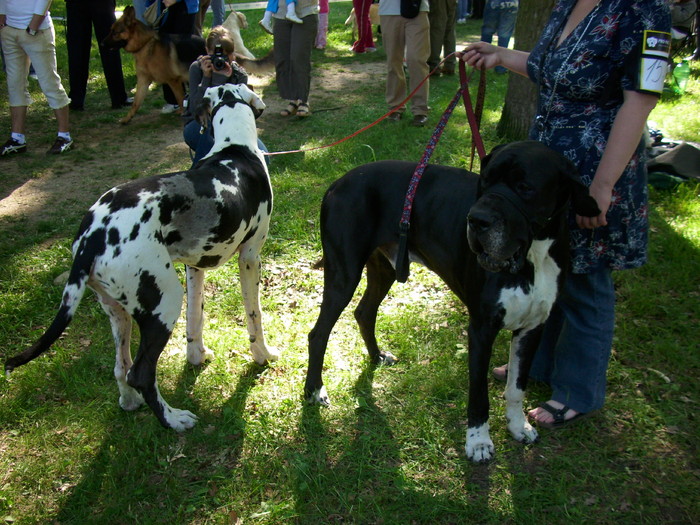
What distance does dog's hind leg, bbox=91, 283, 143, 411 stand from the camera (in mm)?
2957

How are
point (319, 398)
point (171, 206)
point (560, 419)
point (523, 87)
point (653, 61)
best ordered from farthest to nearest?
point (523, 87) → point (319, 398) → point (560, 419) → point (171, 206) → point (653, 61)

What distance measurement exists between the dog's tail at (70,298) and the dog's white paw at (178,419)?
780 millimetres

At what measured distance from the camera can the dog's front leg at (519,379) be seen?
9.14ft

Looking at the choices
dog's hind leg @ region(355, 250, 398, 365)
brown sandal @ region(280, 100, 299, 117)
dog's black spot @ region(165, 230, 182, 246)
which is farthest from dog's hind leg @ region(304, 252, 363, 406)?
brown sandal @ region(280, 100, 299, 117)

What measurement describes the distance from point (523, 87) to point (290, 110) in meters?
3.49

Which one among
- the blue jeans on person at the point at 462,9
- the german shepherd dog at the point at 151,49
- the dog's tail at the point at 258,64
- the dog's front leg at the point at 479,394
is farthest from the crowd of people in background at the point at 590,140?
the blue jeans on person at the point at 462,9

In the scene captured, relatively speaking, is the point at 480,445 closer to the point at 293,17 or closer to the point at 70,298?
the point at 70,298

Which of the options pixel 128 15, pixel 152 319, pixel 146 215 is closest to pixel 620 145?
pixel 146 215

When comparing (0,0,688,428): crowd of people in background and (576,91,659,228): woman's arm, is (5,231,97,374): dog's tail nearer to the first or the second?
(0,0,688,428): crowd of people in background

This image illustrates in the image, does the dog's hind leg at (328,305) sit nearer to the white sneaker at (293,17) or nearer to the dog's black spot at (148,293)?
the dog's black spot at (148,293)

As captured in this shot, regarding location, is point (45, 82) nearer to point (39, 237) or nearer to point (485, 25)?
point (39, 237)

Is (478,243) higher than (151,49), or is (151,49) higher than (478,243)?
(151,49)

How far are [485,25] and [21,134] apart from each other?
28.6ft

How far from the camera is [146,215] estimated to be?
275 cm
